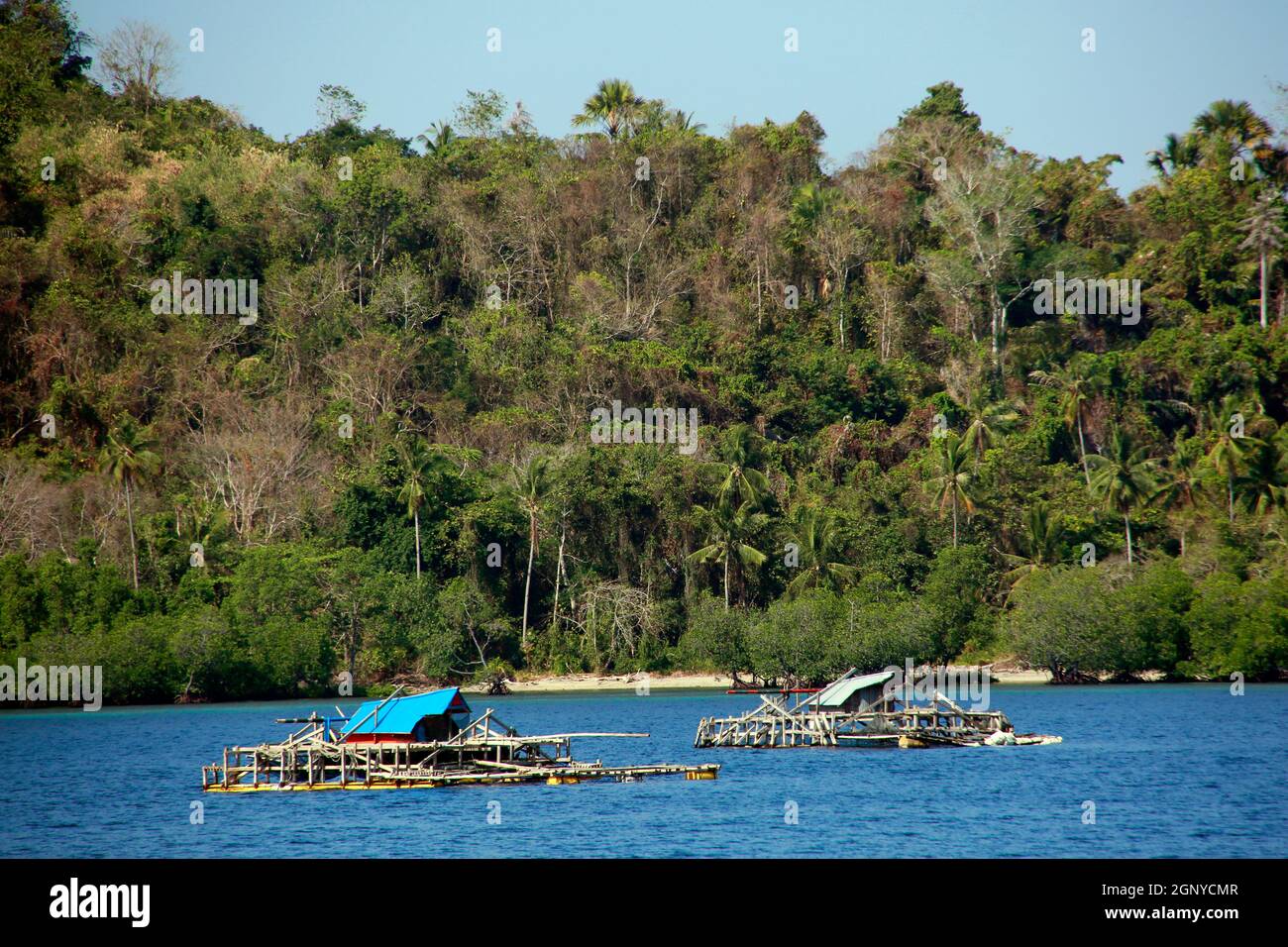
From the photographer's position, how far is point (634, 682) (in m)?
76.9

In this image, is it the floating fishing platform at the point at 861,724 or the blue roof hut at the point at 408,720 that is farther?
the floating fishing platform at the point at 861,724

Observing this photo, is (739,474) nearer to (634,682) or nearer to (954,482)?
(954,482)

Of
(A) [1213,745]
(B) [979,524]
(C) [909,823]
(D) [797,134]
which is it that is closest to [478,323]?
(D) [797,134]

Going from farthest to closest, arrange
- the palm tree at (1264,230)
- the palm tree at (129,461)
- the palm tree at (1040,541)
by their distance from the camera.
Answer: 1. the palm tree at (1264,230)
2. the palm tree at (1040,541)
3. the palm tree at (129,461)

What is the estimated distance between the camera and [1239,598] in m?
70.6

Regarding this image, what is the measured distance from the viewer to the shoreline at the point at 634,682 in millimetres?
75062

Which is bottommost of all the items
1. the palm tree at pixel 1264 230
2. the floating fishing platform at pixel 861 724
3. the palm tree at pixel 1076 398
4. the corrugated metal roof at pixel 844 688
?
the floating fishing platform at pixel 861 724

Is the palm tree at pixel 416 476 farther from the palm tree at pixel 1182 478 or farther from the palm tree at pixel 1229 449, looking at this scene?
the palm tree at pixel 1229 449

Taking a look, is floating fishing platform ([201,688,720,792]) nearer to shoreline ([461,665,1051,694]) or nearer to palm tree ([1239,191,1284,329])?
shoreline ([461,665,1051,694])

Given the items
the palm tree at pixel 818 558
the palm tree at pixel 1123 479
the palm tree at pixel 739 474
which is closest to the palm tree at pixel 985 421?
the palm tree at pixel 1123 479

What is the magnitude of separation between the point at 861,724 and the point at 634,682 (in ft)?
84.4

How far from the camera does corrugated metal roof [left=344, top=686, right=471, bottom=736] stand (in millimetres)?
39875

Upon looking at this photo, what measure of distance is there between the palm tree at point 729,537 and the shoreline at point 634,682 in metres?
4.65

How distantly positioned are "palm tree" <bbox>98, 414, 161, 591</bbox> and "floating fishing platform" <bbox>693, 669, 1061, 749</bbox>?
34.2m
